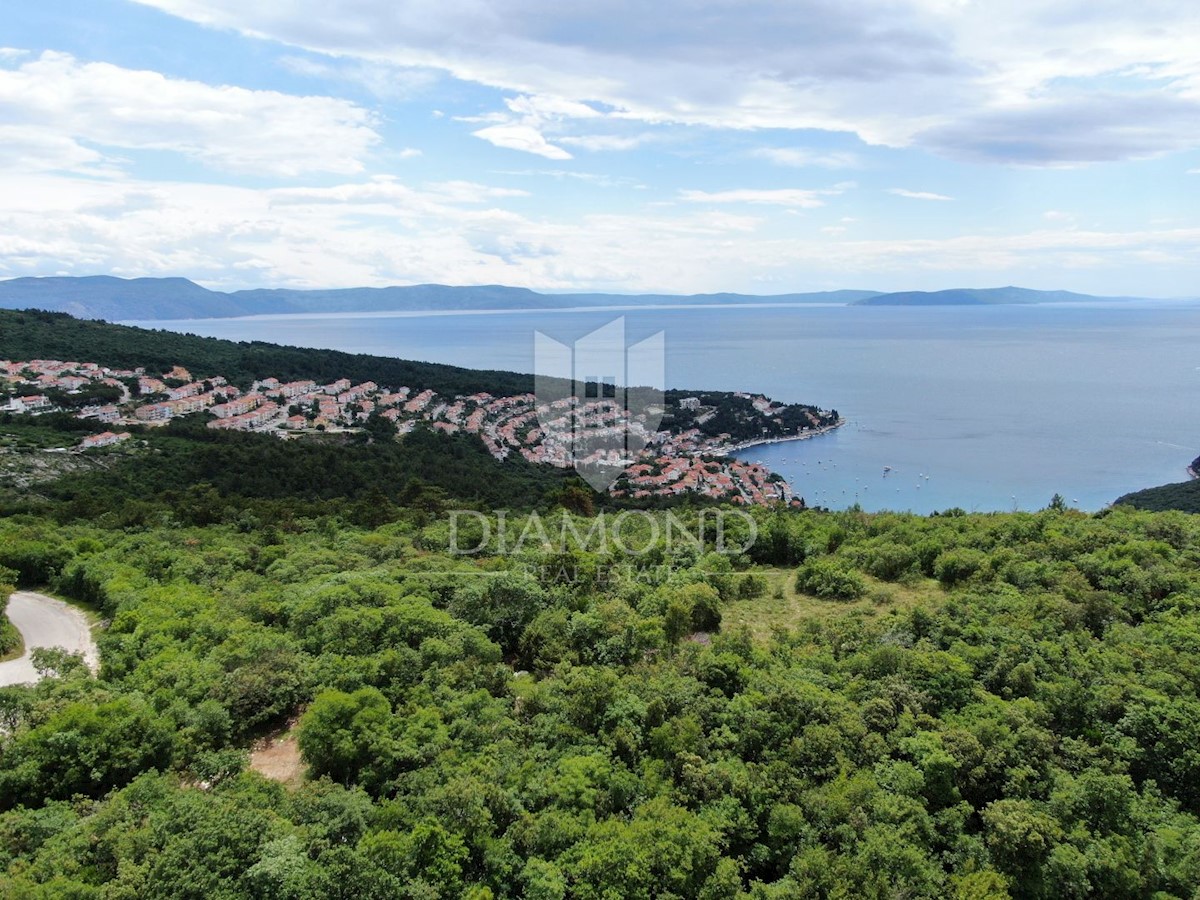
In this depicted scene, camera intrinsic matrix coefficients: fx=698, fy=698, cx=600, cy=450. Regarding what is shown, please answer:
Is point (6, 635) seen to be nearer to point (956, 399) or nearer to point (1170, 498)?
point (1170, 498)

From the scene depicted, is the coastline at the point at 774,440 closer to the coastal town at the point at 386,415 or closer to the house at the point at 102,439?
the coastal town at the point at 386,415

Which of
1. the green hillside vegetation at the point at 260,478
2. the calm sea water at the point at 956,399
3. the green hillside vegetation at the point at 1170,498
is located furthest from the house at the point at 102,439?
the green hillside vegetation at the point at 1170,498

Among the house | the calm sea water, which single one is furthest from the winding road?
the calm sea water

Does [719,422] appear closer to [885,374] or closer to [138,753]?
[885,374]

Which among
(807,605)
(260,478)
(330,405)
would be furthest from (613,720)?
(330,405)

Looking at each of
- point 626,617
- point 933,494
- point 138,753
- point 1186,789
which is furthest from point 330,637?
point 933,494

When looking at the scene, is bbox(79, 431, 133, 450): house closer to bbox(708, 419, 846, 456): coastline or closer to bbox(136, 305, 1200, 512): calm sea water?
bbox(136, 305, 1200, 512): calm sea water
